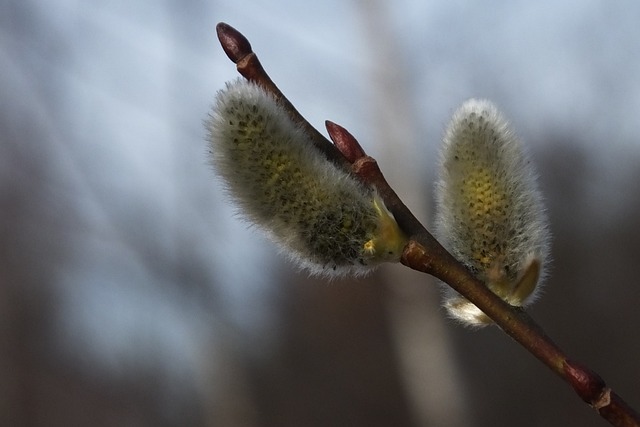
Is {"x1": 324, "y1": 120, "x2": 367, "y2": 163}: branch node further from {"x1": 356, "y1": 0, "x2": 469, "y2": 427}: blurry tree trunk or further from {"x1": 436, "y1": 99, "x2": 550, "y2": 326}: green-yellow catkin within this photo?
{"x1": 356, "y1": 0, "x2": 469, "y2": 427}: blurry tree trunk

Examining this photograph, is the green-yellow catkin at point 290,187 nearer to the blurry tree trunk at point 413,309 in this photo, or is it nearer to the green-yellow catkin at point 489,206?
the green-yellow catkin at point 489,206

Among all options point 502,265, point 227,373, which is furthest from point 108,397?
point 502,265

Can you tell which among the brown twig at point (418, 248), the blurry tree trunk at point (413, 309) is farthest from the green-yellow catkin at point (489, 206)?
the blurry tree trunk at point (413, 309)

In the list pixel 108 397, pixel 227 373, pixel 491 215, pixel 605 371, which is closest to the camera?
pixel 491 215

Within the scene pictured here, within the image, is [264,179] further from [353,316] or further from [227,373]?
[353,316]

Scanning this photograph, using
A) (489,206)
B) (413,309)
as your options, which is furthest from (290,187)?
(413,309)

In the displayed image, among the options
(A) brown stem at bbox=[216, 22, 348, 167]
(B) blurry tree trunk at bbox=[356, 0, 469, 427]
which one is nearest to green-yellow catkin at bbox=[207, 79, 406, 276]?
(A) brown stem at bbox=[216, 22, 348, 167]
